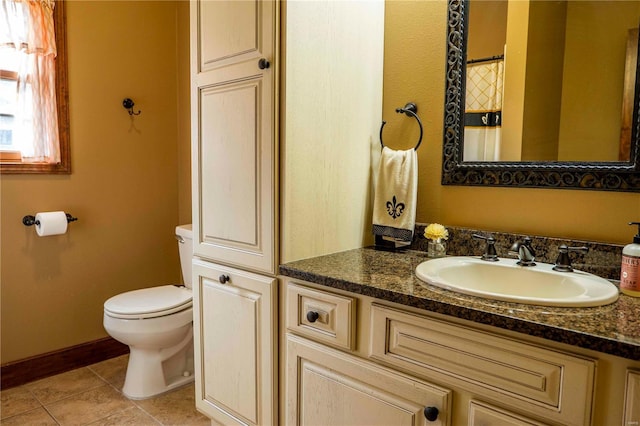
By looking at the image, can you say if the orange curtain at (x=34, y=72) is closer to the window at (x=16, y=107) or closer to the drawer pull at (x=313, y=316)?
the window at (x=16, y=107)

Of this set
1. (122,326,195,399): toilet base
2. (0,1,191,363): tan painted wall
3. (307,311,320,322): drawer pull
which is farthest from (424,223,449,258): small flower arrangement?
(0,1,191,363): tan painted wall

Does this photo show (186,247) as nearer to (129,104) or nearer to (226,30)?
(129,104)

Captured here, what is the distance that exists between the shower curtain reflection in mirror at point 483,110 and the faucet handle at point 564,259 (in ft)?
1.22

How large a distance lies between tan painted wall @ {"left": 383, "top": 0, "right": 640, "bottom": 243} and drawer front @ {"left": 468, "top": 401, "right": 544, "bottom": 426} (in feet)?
2.11

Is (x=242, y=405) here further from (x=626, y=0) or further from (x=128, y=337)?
(x=626, y=0)

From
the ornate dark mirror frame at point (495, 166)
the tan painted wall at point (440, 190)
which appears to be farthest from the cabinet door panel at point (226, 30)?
the ornate dark mirror frame at point (495, 166)

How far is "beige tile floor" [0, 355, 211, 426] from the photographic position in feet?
6.42

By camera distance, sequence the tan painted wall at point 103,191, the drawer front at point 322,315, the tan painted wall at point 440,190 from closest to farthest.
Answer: the drawer front at point 322,315, the tan painted wall at point 440,190, the tan painted wall at point 103,191

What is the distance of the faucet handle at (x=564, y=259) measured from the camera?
1212 mm

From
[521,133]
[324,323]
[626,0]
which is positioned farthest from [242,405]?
[626,0]

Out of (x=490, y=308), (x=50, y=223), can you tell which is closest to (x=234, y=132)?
(x=490, y=308)

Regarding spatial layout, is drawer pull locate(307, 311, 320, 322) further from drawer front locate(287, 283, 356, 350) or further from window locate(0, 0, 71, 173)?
window locate(0, 0, 71, 173)

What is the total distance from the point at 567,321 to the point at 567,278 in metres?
0.35

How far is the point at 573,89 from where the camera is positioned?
1.30 metres
